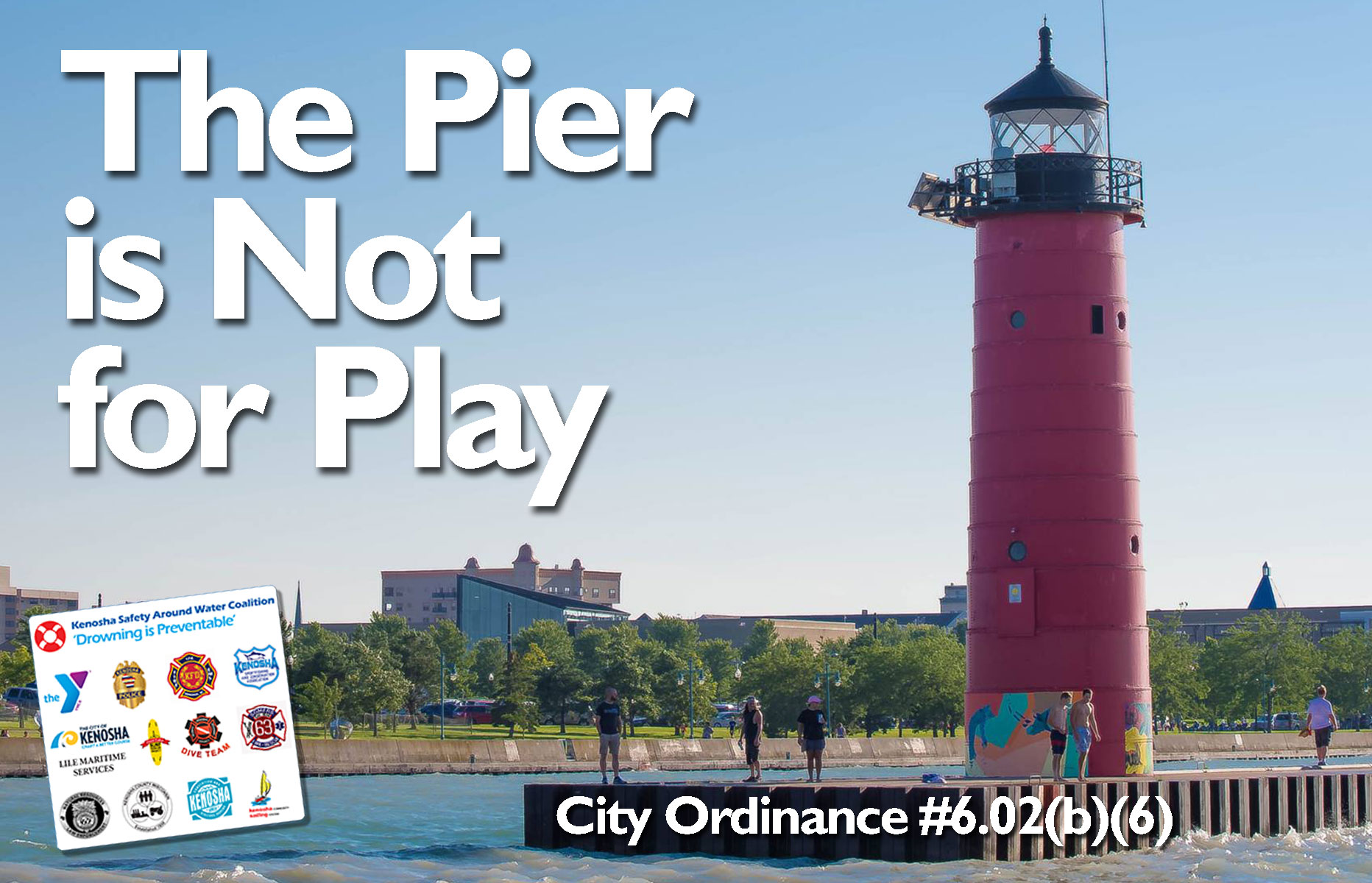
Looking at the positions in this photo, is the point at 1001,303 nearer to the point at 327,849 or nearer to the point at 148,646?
the point at 327,849

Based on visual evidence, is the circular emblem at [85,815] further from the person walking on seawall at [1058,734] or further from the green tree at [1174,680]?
the green tree at [1174,680]

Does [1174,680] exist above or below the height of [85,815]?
below

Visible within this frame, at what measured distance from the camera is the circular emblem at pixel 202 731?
19109mm

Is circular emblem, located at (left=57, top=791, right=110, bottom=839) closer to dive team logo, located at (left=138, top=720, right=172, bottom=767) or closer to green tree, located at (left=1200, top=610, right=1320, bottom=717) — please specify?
dive team logo, located at (left=138, top=720, right=172, bottom=767)

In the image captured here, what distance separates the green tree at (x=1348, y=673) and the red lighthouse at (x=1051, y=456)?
104682mm

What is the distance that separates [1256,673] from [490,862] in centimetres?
11141

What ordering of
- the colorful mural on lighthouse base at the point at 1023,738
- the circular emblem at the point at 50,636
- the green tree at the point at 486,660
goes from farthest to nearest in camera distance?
the green tree at the point at 486,660 < the colorful mural on lighthouse base at the point at 1023,738 < the circular emblem at the point at 50,636

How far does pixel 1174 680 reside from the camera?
397 feet

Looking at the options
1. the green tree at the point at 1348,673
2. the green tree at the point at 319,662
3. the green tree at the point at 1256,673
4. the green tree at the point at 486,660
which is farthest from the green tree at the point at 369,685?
the green tree at the point at 1348,673

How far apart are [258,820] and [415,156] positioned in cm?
802

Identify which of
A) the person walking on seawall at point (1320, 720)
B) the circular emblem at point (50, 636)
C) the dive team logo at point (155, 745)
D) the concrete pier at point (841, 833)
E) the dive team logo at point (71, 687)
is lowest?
the concrete pier at point (841, 833)

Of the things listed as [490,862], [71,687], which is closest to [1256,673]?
[490,862]

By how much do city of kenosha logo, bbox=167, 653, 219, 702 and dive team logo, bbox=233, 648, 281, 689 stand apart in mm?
239

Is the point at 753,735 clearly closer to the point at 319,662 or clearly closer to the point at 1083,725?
the point at 1083,725
